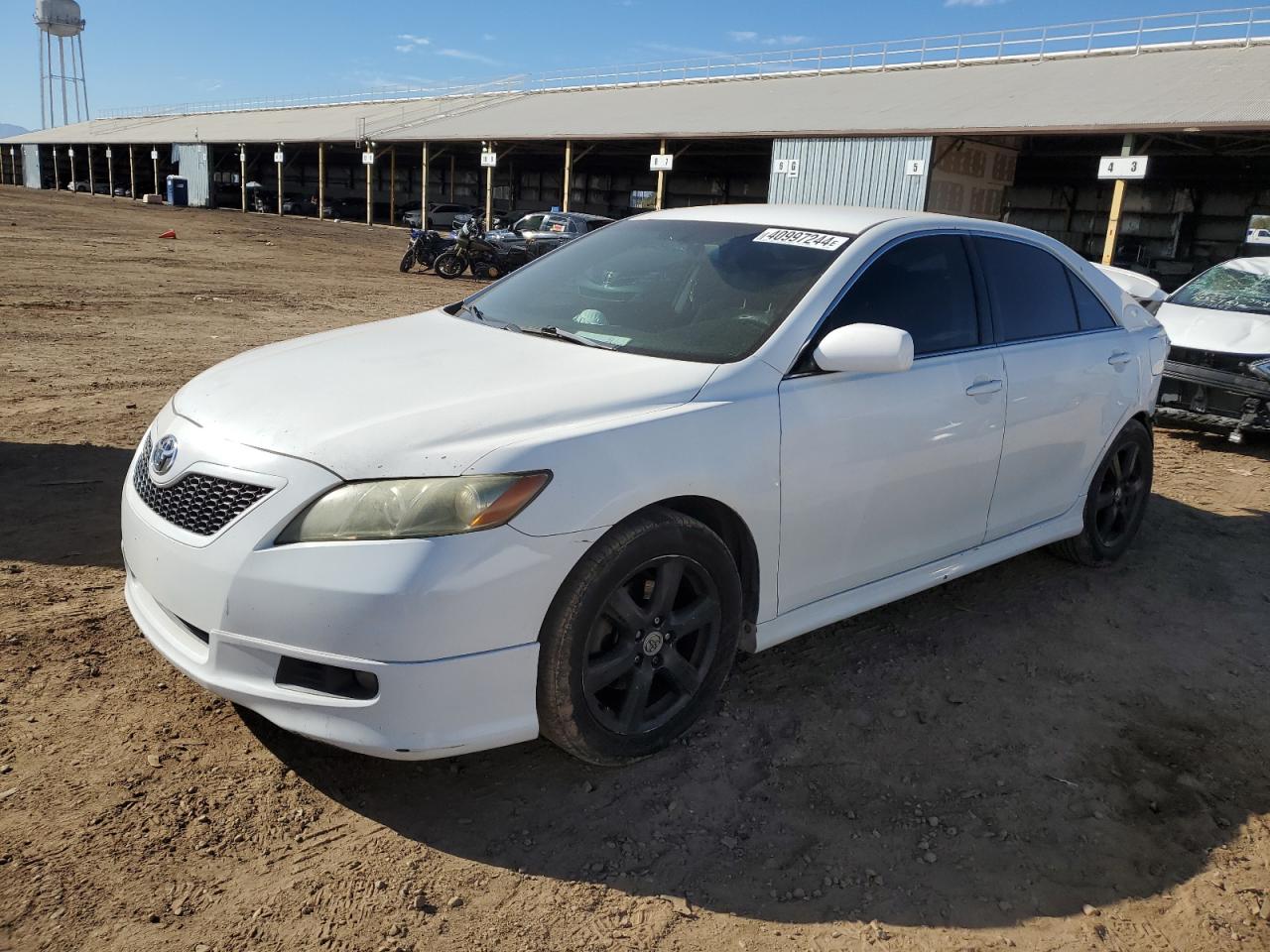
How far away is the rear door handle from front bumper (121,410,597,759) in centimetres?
189

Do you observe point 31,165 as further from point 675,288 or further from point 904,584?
point 904,584

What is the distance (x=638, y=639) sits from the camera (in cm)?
294

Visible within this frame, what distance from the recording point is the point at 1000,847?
2.81m

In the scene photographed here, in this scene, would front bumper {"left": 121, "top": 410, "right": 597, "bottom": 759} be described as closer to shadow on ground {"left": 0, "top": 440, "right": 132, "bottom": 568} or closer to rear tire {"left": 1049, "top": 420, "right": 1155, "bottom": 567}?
shadow on ground {"left": 0, "top": 440, "right": 132, "bottom": 568}

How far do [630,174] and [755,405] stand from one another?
4327cm

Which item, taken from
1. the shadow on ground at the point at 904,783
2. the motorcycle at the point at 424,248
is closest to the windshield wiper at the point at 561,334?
the shadow on ground at the point at 904,783

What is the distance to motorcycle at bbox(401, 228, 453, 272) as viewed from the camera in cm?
2231

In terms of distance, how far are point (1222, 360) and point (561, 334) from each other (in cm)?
660

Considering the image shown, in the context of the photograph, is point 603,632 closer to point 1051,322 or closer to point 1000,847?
point 1000,847

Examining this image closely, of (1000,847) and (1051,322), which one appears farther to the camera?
(1051,322)

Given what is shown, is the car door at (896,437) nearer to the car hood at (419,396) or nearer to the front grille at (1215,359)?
the car hood at (419,396)

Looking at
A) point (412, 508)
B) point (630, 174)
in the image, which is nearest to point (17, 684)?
point (412, 508)

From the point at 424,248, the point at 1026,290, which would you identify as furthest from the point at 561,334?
the point at 424,248

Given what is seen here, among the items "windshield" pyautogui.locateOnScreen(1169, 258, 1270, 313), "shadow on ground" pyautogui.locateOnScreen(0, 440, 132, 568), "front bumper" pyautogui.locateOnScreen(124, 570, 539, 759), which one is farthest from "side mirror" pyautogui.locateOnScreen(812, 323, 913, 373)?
"windshield" pyautogui.locateOnScreen(1169, 258, 1270, 313)
